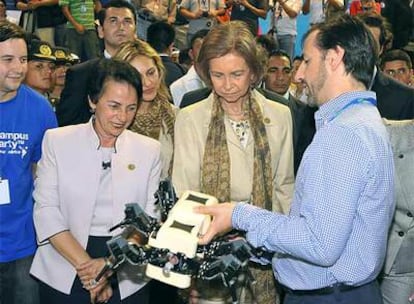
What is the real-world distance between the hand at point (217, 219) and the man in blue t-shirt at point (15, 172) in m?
1.22

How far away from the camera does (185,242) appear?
89.2 inches

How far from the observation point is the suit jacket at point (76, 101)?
3994 millimetres

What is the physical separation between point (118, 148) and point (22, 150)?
0.47m

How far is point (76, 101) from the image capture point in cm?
399

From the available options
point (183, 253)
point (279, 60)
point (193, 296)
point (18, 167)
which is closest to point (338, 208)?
point (183, 253)

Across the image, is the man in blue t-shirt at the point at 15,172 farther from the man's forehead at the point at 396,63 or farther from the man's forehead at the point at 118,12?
the man's forehead at the point at 396,63

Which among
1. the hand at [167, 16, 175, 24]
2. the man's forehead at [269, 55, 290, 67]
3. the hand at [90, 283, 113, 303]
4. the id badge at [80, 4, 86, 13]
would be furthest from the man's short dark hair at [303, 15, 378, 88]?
the hand at [167, 16, 175, 24]

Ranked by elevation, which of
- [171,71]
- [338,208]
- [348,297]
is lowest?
[348,297]

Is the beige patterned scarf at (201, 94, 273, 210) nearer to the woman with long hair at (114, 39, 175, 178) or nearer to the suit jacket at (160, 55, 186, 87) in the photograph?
the woman with long hair at (114, 39, 175, 178)

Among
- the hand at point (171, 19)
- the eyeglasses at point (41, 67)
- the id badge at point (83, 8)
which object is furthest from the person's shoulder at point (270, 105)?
the hand at point (171, 19)

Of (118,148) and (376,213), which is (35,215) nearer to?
(118,148)

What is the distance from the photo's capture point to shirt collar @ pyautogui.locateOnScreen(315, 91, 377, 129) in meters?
2.36

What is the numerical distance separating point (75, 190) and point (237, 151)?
2.52ft

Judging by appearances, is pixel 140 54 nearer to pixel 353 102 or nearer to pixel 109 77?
pixel 109 77
